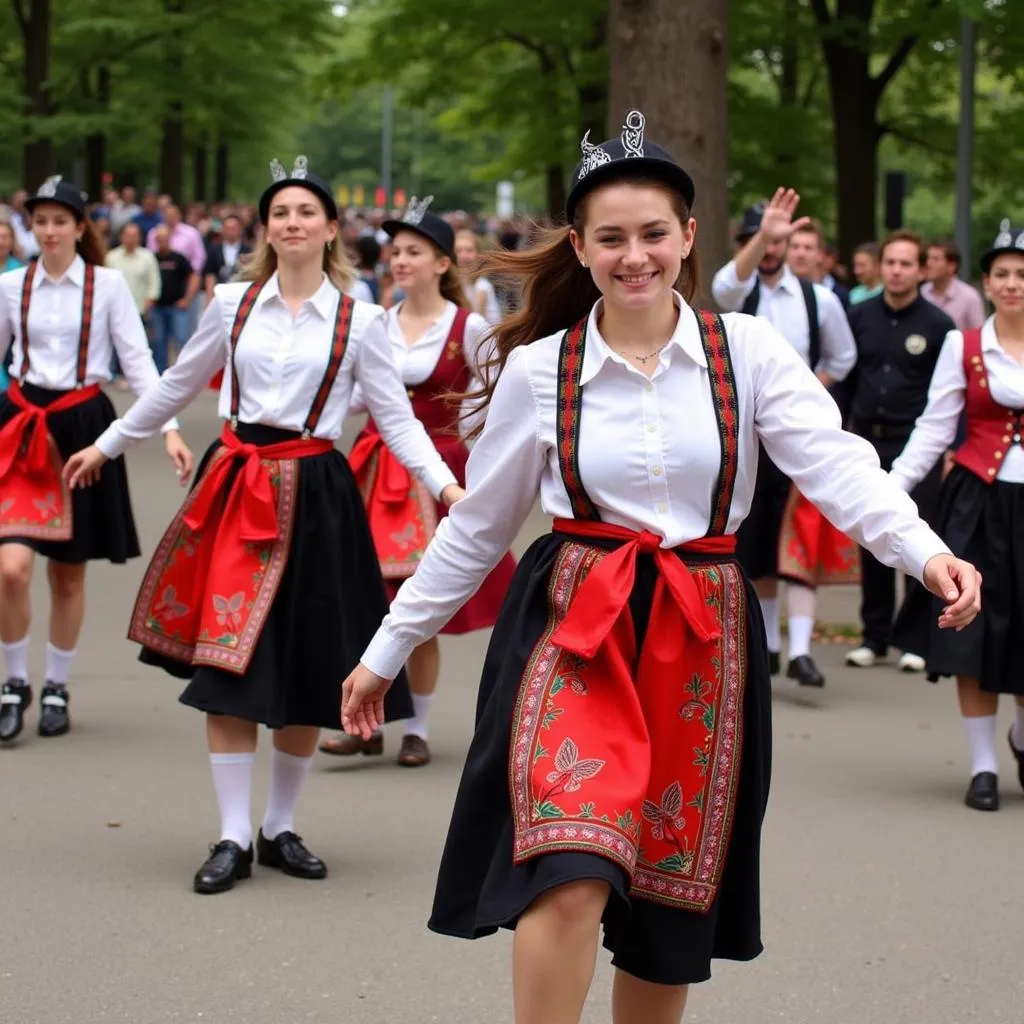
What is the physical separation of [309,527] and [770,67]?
17.0m

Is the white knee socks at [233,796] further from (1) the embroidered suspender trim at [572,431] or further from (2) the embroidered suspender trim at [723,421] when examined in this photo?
(2) the embroidered suspender trim at [723,421]

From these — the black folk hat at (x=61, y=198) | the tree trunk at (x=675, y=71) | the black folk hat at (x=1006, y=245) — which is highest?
the tree trunk at (x=675, y=71)

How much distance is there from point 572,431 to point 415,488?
4.46 m

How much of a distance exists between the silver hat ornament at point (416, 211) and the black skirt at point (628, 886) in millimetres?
4576

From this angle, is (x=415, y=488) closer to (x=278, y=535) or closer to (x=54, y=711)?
(x=54, y=711)

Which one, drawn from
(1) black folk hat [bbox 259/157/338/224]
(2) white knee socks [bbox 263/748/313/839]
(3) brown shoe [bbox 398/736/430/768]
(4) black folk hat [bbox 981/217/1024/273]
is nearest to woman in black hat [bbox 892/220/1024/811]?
(4) black folk hat [bbox 981/217/1024/273]

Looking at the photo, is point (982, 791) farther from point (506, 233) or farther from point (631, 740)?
point (506, 233)

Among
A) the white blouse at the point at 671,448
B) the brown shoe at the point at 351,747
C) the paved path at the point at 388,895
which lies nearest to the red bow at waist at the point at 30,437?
the paved path at the point at 388,895

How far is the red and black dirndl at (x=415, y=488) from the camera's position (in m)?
8.37

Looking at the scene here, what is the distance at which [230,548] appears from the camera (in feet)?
20.9

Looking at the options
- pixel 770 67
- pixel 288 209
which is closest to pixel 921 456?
pixel 288 209

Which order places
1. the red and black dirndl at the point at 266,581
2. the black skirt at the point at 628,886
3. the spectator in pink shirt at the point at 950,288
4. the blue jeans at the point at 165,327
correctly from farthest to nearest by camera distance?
the blue jeans at the point at 165,327 → the spectator in pink shirt at the point at 950,288 → the red and black dirndl at the point at 266,581 → the black skirt at the point at 628,886

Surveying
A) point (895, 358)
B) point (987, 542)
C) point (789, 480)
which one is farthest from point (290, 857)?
point (895, 358)

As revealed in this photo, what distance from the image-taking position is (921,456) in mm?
7789
